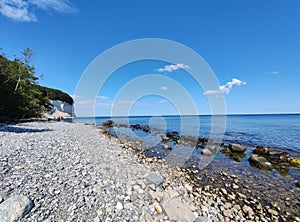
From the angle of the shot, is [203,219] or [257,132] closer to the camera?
[203,219]

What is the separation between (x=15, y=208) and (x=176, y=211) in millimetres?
3097

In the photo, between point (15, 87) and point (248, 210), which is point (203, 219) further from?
point (15, 87)

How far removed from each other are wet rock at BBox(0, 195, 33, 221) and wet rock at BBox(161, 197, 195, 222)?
2711 mm

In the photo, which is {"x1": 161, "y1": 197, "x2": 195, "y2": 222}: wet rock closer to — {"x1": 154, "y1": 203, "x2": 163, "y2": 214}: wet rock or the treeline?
{"x1": 154, "y1": 203, "x2": 163, "y2": 214}: wet rock

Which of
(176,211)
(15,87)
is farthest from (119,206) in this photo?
(15,87)

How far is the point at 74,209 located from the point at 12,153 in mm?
4077

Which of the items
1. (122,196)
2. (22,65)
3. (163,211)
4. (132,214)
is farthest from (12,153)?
(22,65)

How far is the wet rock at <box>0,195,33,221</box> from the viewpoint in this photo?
8.65 feet

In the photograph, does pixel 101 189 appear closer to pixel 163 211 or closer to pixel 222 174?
pixel 163 211

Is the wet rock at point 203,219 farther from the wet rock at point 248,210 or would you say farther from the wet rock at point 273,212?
the wet rock at point 273,212

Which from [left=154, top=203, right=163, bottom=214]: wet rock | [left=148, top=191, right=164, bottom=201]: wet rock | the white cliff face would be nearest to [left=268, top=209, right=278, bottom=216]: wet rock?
[left=148, top=191, right=164, bottom=201]: wet rock

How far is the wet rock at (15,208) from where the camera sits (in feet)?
8.65

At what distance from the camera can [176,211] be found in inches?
137

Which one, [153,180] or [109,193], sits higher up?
[109,193]
